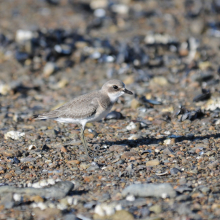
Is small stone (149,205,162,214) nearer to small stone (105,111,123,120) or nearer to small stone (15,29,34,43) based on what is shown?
small stone (105,111,123,120)

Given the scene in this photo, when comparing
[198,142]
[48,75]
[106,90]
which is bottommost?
[48,75]

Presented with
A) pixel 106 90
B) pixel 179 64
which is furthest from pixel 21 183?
pixel 179 64

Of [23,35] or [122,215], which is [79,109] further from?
[23,35]

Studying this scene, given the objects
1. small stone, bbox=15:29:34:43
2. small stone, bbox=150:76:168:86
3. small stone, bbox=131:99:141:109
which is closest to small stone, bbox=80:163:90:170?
small stone, bbox=131:99:141:109

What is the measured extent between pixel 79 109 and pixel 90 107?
0.17 m

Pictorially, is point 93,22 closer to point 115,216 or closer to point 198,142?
point 198,142

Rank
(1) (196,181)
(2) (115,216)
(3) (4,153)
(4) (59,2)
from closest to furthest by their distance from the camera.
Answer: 1. (2) (115,216)
2. (1) (196,181)
3. (3) (4,153)
4. (4) (59,2)

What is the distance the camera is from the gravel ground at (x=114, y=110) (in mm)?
4051

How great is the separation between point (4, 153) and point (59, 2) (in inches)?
333

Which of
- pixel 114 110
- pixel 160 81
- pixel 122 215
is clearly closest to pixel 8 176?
pixel 122 215

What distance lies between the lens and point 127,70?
888 centimetres

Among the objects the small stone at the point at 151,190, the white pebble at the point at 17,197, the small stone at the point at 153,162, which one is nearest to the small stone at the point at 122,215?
the small stone at the point at 151,190

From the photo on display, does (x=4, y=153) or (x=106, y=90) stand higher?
(x=106, y=90)

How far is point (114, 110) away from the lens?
7047mm
